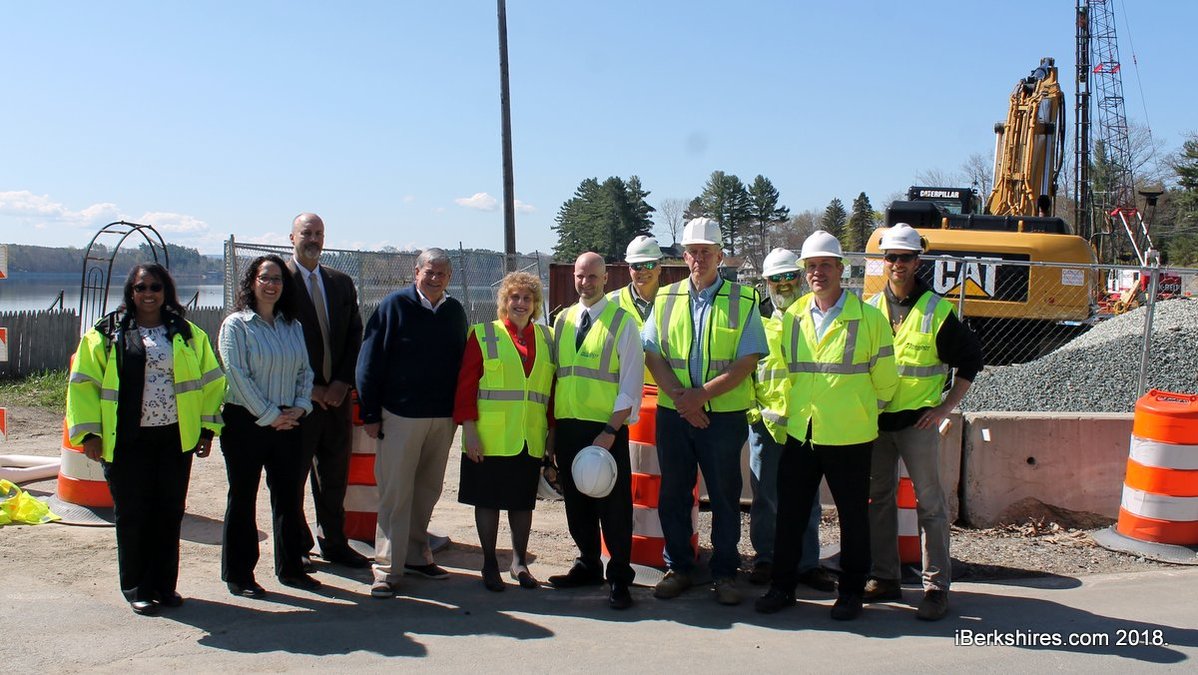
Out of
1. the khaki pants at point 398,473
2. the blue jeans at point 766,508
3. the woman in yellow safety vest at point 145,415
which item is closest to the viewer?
the woman in yellow safety vest at point 145,415

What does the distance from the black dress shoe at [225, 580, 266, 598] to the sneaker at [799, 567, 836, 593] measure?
3.28 meters

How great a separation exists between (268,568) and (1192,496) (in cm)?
630

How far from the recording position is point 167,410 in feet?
17.1

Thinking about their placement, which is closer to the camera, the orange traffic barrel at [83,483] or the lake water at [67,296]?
the orange traffic barrel at [83,483]

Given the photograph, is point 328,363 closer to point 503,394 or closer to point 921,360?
point 503,394

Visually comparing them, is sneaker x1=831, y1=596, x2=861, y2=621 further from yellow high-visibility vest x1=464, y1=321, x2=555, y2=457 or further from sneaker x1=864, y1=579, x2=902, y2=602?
yellow high-visibility vest x1=464, y1=321, x2=555, y2=457

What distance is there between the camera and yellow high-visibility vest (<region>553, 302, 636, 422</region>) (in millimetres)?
5508

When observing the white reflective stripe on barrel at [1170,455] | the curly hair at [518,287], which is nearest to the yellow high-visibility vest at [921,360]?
the curly hair at [518,287]

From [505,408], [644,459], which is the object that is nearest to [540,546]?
[644,459]

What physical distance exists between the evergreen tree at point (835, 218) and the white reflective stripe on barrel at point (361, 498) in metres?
80.9

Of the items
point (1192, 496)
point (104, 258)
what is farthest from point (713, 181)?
point (1192, 496)

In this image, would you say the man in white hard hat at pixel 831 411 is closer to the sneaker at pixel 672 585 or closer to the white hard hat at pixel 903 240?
the white hard hat at pixel 903 240

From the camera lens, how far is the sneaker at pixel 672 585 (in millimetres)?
5648

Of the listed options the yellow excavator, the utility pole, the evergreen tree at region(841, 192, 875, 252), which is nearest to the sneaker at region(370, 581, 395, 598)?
the yellow excavator
